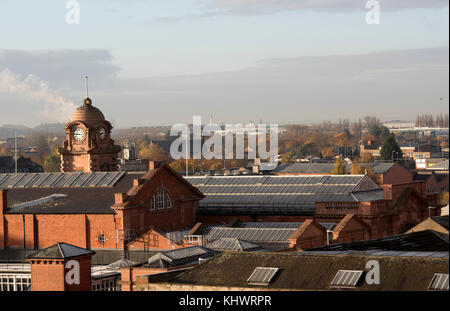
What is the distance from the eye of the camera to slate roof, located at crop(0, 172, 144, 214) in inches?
2717

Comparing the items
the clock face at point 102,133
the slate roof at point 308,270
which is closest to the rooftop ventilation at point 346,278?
the slate roof at point 308,270

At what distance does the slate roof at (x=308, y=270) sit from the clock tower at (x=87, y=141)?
40.4 m

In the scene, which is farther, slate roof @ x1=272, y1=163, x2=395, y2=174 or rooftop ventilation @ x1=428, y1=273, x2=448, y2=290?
slate roof @ x1=272, y1=163, x2=395, y2=174

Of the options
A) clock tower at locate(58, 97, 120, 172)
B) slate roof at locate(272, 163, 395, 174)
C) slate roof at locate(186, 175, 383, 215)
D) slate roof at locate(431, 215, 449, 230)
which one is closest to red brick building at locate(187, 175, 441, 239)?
slate roof at locate(186, 175, 383, 215)

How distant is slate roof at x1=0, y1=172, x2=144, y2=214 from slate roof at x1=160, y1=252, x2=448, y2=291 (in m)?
24.4

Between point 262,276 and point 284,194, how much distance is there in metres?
36.3

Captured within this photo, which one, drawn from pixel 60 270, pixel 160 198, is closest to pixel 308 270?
pixel 60 270

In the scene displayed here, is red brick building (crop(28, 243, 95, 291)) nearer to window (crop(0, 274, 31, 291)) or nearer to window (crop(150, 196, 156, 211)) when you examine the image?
window (crop(0, 274, 31, 291))

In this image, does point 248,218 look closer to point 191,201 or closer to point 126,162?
point 191,201

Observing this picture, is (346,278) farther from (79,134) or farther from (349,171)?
(349,171)

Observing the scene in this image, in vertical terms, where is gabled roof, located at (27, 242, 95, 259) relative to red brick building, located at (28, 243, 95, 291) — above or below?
above

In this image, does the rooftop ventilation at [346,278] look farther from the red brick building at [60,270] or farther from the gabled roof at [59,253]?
the gabled roof at [59,253]

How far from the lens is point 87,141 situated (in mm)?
83438
